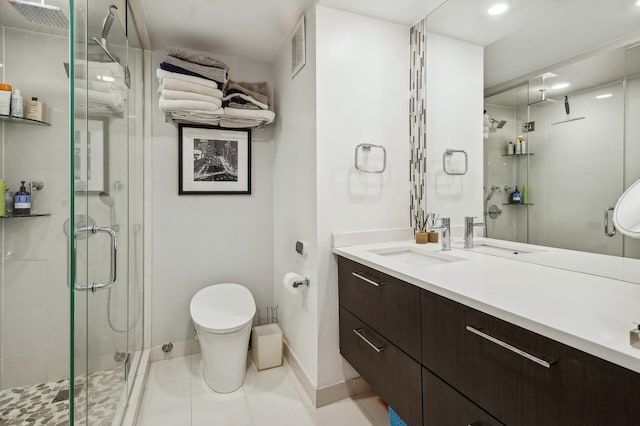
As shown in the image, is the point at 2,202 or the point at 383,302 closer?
the point at 383,302

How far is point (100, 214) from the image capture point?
A: 134cm

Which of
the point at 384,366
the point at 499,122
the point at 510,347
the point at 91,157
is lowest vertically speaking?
the point at 384,366

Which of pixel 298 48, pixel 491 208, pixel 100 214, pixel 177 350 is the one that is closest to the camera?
pixel 100 214

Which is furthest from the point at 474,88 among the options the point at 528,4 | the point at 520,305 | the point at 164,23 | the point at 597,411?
the point at 164,23

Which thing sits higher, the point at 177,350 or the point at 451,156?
the point at 451,156

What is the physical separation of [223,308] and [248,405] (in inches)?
24.8

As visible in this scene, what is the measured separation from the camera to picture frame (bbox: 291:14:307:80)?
1851mm

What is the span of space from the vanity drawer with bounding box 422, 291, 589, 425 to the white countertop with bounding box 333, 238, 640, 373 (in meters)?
0.04

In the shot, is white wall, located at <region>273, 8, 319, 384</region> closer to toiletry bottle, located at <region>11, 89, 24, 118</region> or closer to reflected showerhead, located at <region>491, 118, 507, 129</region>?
reflected showerhead, located at <region>491, 118, 507, 129</region>

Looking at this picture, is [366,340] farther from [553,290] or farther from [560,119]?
[560,119]

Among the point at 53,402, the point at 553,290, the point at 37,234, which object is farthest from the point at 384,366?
the point at 37,234

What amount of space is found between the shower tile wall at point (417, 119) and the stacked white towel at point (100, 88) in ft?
5.35

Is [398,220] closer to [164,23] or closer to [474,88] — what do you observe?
[474,88]

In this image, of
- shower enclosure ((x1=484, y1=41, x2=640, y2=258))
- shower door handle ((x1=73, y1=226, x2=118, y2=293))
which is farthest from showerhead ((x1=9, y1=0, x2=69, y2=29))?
shower enclosure ((x1=484, y1=41, x2=640, y2=258))
